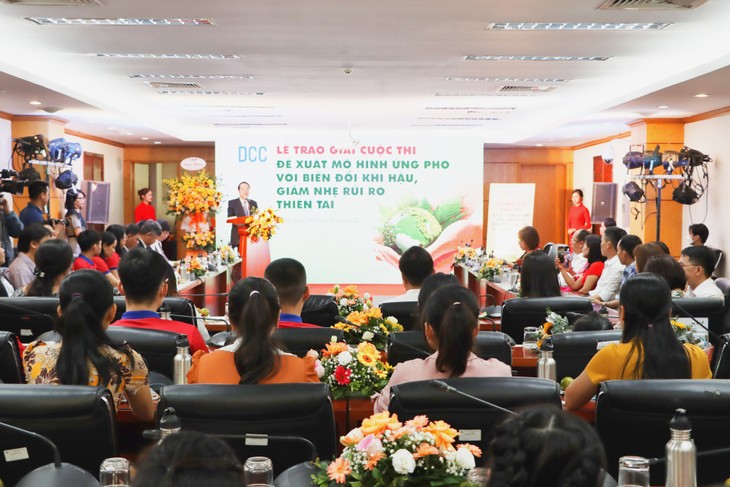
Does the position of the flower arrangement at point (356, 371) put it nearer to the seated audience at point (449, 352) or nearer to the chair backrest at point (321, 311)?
the seated audience at point (449, 352)

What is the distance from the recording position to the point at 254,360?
10.2ft

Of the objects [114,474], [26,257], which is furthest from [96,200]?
[114,474]

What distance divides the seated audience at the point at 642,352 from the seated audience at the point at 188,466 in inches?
88.7

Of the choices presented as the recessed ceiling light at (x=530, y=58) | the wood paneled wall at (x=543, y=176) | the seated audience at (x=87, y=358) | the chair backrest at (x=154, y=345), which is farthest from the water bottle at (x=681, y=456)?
the wood paneled wall at (x=543, y=176)

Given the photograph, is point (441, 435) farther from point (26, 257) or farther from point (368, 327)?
point (26, 257)

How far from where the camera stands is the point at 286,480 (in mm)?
2049

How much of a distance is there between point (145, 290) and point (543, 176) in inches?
616

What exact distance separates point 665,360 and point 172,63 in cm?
685

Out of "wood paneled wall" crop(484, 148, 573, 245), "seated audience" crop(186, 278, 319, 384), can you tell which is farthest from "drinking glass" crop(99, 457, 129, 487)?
"wood paneled wall" crop(484, 148, 573, 245)

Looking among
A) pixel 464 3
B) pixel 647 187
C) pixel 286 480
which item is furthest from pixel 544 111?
pixel 286 480

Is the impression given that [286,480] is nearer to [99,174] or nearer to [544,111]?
[544,111]

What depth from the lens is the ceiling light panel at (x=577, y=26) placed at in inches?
275

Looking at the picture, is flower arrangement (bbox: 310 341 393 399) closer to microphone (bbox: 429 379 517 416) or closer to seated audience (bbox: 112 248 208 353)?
seated audience (bbox: 112 248 208 353)

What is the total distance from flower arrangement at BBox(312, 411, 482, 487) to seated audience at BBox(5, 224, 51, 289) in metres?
6.27
